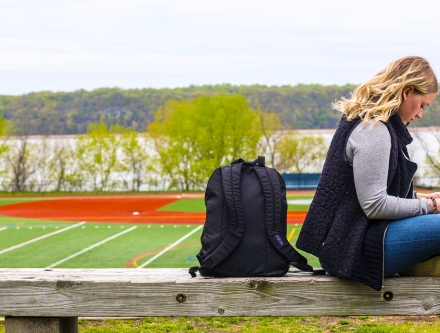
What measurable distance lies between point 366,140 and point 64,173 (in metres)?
42.1

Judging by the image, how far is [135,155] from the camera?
1823 inches

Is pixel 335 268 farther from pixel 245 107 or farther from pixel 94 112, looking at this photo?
pixel 94 112

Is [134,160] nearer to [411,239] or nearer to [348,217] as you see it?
[348,217]

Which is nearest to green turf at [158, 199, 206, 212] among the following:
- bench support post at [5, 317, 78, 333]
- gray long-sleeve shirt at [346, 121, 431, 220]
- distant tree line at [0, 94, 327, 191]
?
distant tree line at [0, 94, 327, 191]

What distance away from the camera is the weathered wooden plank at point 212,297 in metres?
3.94

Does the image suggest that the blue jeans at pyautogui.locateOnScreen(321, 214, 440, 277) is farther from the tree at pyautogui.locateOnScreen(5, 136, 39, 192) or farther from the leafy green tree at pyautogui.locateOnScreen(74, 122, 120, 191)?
the tree at pyautogui.locateOnScreen(5, 136, 39, 192)

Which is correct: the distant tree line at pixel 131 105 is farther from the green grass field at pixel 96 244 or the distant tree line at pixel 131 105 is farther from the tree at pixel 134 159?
the green grass field at pixel 96 244

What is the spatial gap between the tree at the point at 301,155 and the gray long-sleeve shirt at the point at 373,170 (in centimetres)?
4759

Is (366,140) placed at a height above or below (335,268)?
above

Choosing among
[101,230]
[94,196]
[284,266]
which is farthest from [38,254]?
[94,196]

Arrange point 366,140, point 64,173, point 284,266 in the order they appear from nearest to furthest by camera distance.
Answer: point 366,140 < point 284,266 < point 64,173

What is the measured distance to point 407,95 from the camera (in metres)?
3.95

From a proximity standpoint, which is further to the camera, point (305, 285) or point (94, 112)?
point (94, 112)

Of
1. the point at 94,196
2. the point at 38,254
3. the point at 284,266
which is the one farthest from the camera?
the point at 94,196
